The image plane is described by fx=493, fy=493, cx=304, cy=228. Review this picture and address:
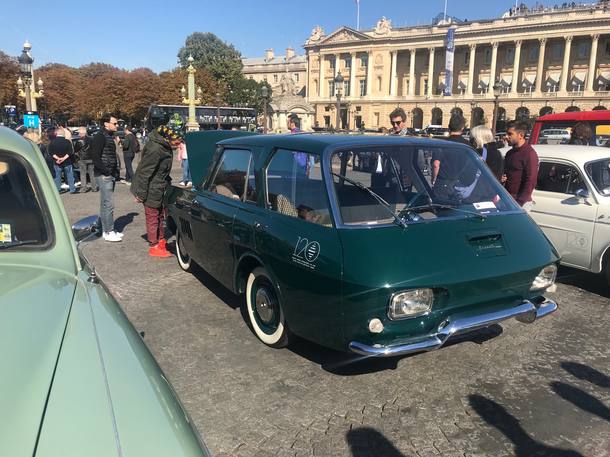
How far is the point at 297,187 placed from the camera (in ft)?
13.4

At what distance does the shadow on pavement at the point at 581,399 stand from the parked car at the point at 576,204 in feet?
8.56

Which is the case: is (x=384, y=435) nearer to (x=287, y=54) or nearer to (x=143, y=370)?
(x=143, y=370)

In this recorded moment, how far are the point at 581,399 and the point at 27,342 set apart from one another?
3.52m

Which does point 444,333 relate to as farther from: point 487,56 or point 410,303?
point 487,56

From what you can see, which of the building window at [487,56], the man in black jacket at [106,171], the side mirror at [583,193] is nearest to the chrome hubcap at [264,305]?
the side mirror at [583,193]

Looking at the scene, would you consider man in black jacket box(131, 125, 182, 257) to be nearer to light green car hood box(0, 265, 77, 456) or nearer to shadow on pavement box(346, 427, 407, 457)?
light green car hood box(0, 265, 77, 456)

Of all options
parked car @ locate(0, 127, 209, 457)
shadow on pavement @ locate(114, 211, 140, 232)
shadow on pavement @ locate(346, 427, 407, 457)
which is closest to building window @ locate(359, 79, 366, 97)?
shadow on pavement @ locate(114, 211, 140, 232)

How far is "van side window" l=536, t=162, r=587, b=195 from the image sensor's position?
243 inches

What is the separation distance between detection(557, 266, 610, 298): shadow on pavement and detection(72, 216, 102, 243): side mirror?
5.58m

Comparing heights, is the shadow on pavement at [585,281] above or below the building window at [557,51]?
below

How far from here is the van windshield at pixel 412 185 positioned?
149 inches

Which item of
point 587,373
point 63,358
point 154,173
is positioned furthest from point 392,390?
point 154,173

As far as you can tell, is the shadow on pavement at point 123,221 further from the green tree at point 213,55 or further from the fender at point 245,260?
the green tree at point 213,55

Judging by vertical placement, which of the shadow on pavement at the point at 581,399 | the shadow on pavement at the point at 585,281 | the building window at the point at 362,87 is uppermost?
the building window at the point at 362,87
